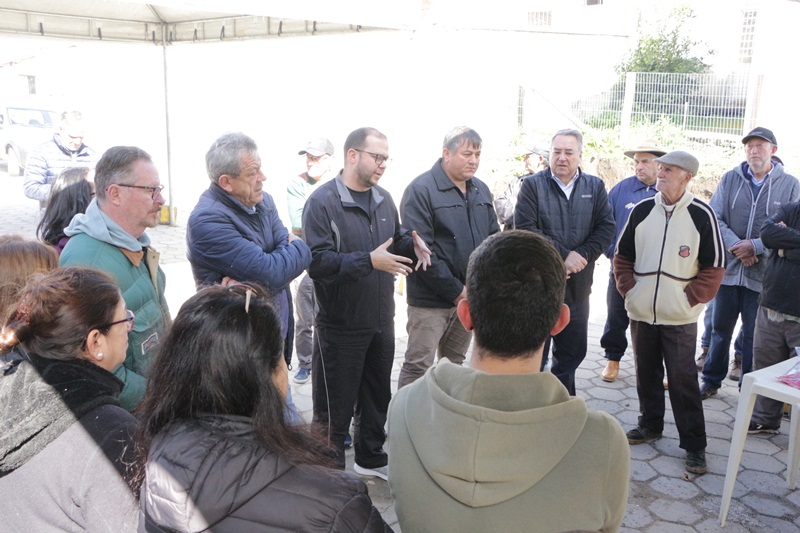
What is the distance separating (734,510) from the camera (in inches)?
136

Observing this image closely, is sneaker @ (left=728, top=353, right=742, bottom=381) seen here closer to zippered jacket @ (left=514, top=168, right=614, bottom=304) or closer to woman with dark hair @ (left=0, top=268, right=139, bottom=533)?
zippered jacket @ (left=514, top=168, right=614, bottom=304)

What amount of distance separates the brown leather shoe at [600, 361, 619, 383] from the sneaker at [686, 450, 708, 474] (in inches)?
58.9

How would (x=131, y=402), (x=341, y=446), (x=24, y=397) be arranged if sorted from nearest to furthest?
(x=24, y=397) → (x=131, y=402) → (x=341, y=446)

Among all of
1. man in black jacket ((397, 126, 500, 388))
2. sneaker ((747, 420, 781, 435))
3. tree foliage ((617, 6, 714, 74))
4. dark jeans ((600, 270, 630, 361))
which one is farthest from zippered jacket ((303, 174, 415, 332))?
tree foliage ((617, 6, 714, 74))

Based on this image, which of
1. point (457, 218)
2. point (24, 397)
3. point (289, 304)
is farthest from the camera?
point (457, 218)

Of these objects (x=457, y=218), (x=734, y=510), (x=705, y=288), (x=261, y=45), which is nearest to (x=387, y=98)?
(x=261, y=45)

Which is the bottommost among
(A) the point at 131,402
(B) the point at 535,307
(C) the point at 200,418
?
(A) the point at 131,402

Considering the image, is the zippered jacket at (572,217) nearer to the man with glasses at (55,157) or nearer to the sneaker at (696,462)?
the sneaker at (696,462)

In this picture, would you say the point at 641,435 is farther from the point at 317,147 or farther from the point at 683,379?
the point at 317,147

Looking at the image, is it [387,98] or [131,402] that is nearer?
[131,402]

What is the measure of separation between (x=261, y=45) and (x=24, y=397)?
25.6 feet

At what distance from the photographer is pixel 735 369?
546 cm

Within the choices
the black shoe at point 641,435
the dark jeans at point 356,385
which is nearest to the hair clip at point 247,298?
the dark jeans at point 356,385

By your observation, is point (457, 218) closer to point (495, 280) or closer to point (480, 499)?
point (495, 280)
